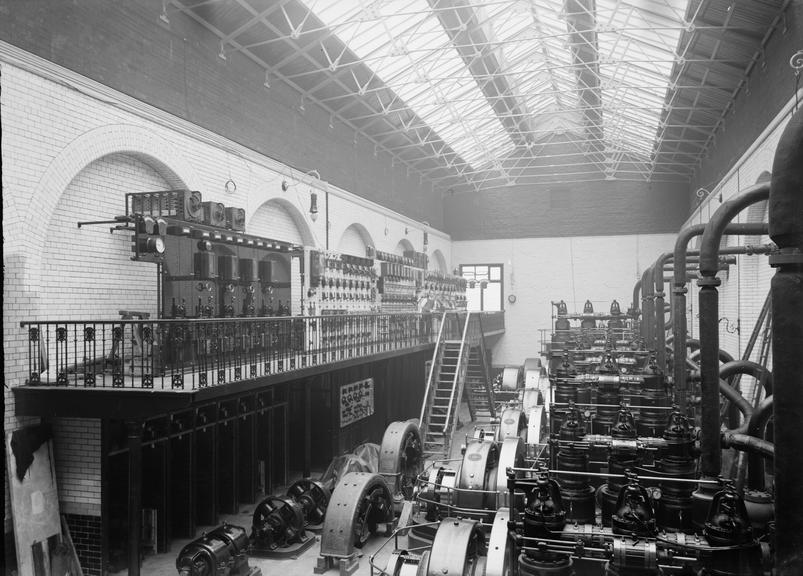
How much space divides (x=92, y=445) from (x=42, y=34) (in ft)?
19.8

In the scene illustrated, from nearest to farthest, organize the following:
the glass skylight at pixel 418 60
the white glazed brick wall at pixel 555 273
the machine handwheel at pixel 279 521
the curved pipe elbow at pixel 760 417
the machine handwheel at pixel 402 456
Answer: the curved pipe elbow at pixel 760 417 → the machine handwheel at pixel 279 521 → the machine handwheel at pixel 402 456 → the glass skylight at pixel 418 60 → the white glazed brick wall at pixel 555 273

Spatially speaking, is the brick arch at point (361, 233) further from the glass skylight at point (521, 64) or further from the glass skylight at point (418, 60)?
the glass skylight at point (418, 60)

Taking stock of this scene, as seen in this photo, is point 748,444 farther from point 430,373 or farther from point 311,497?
point 430,373

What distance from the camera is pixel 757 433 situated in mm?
6289

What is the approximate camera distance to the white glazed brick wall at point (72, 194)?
8.59 m

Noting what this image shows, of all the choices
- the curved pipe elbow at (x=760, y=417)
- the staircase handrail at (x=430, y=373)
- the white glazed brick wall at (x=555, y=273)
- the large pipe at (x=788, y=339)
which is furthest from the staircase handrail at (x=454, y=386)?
the white glazed brick wall at (x=555, y=273)

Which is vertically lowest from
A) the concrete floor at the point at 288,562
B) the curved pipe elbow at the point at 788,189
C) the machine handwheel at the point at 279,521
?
the concrete floor at the point at 288,562

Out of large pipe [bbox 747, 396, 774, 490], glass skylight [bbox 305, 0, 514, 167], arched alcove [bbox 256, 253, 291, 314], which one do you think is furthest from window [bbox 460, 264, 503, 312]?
large pipe [bbox 747, 396, 774, 490]

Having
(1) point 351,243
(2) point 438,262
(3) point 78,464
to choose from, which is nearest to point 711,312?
(3) point 78,464

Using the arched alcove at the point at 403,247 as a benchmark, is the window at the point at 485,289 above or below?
below

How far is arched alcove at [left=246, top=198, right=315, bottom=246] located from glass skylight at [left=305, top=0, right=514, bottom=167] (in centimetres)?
434

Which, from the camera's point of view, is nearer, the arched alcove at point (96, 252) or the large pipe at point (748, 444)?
the large pipe at point (748, 444)

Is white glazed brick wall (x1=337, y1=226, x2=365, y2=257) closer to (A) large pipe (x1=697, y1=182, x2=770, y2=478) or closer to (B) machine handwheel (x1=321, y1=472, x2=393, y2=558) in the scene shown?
(B) machine handwheel (x1=321, y1=472, x2=393, y2=558)

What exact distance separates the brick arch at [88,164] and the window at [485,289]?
66.8 feet
